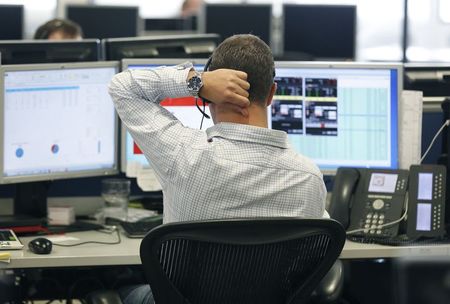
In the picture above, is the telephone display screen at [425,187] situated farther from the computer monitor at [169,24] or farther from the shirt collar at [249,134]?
the computer monitor at [169,24]

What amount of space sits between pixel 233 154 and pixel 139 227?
0.90m

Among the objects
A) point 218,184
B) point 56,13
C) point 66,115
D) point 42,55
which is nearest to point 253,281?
point 218,184

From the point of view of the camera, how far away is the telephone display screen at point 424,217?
8.87 feet

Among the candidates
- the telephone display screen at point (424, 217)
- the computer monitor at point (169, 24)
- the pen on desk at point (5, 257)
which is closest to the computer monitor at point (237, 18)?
the computer monitor at point (169, 24)

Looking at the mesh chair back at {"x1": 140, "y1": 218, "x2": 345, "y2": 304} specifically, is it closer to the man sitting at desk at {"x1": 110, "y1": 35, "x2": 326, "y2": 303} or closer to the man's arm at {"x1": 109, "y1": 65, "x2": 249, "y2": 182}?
the man sitting at desk at {"x1": 110, "y1": 35, "x2": 326, "y2": 303}

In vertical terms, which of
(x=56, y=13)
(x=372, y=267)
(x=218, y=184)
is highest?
(x=56, y=13)

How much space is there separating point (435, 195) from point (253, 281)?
3.58 ft

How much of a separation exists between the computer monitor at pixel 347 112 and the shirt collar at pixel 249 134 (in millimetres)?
1053

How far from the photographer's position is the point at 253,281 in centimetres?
184

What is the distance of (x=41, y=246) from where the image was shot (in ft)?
8.03

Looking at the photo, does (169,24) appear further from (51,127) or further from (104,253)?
(104,253)

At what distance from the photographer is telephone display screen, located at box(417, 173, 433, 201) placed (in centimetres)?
274

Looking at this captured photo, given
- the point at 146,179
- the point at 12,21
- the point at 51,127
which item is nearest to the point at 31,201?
the point at 51,127

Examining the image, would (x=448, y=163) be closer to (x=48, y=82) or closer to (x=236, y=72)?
(x=236, y=72)
